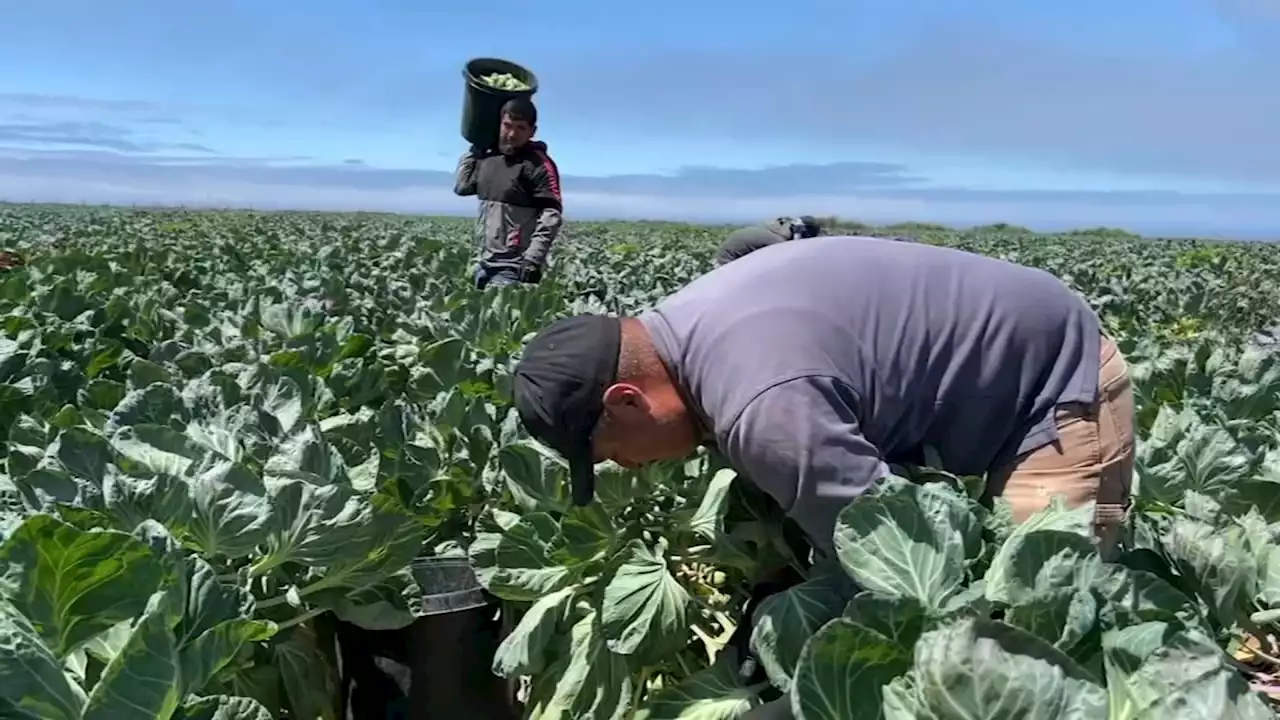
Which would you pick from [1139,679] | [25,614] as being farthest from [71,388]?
[1139,679]

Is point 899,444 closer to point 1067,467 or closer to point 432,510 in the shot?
point 1067,467

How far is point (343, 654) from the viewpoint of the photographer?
3.21 m

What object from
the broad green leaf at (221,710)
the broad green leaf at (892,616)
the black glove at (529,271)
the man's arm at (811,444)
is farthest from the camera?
the black glove at (529,271)

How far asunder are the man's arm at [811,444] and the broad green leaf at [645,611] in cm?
61

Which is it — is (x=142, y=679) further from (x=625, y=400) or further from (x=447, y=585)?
(x=447, y=585)

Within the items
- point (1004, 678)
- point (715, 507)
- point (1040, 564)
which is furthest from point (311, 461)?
point (1004, 678)

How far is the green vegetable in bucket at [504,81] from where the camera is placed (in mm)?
7840

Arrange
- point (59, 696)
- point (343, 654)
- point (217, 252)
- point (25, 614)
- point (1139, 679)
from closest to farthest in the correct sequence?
point (1139, 679) < point (59, 696) < point (25, 614) < point (343, 654) < point (217, 252)

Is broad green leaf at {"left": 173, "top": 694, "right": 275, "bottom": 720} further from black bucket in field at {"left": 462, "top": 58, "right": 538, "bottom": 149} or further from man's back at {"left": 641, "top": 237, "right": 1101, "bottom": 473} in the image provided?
black bucket in field at {"left": 462, "top": 58, "right": 538, "bottom": 149}

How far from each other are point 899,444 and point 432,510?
4.56 ft

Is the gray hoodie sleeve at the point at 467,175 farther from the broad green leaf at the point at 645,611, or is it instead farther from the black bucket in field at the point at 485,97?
the broad green leaf at the point at 645,611

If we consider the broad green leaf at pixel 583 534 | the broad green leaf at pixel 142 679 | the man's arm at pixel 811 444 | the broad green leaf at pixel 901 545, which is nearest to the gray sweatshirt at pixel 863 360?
the man's arm at pixel 811 444

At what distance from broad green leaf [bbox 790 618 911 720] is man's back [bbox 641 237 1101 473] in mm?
655

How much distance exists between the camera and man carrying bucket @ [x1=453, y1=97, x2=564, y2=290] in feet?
24.4
